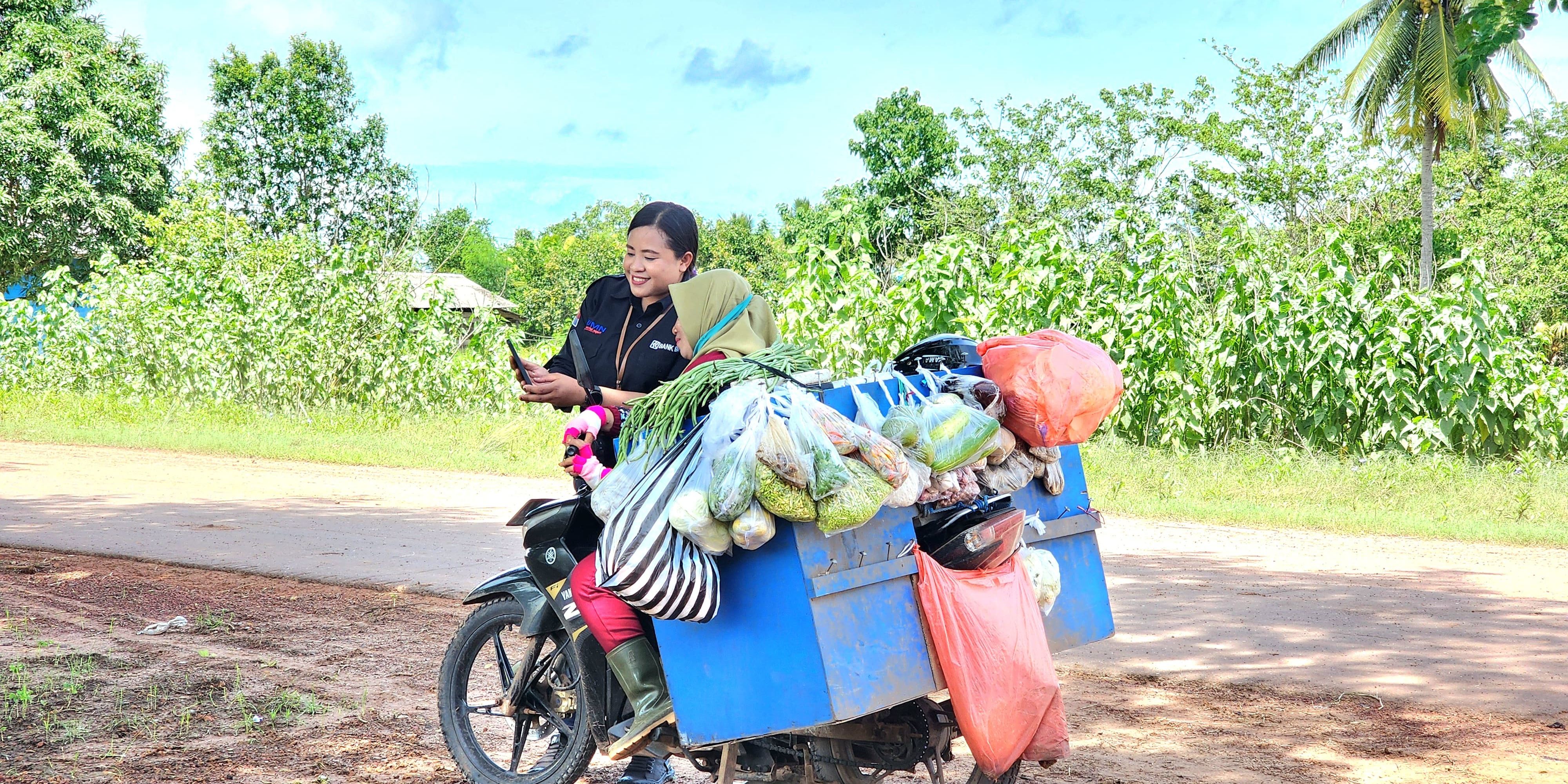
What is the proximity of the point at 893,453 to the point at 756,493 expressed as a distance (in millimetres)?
349

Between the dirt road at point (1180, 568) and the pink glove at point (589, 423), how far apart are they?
3169 mm

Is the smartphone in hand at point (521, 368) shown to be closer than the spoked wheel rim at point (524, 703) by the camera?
Yes

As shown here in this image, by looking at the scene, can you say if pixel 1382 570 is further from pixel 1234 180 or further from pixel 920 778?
pixel 1234 180

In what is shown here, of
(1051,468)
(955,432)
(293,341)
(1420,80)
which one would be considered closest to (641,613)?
(955,432)

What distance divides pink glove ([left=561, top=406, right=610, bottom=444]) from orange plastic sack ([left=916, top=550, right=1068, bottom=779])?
1.03 metres

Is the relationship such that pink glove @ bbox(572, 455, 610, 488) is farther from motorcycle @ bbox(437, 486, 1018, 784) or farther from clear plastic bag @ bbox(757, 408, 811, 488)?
clear plastic bag @ bbox(757, 408, 811, 488)

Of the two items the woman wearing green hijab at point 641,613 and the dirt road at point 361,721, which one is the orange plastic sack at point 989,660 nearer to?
the woman wearing green hijab at point 641,613

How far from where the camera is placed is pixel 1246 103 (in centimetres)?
3147

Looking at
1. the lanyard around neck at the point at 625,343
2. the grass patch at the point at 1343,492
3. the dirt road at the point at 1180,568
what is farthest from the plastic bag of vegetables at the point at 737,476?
the grass patch at the point at 1343,492

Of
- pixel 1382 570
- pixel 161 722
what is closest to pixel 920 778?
pixel 161 722

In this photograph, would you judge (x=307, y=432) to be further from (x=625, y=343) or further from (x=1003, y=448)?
(x=1003, y=448)

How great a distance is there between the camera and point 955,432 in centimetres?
308

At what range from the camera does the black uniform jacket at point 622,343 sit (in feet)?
12.4

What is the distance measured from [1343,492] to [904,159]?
2297 cm
